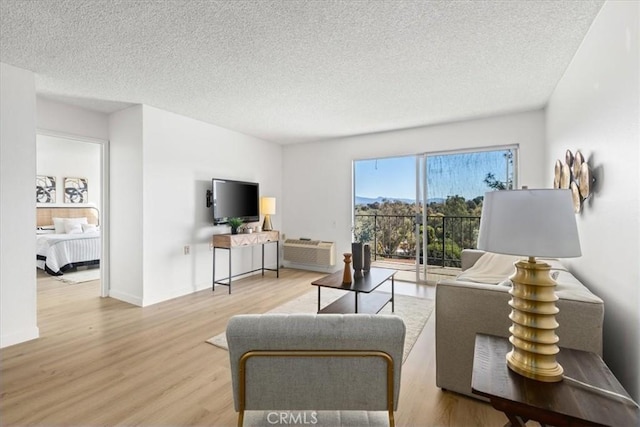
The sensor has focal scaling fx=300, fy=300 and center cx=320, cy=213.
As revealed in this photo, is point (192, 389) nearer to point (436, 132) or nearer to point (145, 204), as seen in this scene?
point (145, 204)

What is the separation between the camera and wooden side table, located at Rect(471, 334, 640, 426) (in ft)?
3.21

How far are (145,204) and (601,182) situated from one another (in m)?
4.24

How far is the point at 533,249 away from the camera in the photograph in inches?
44.0

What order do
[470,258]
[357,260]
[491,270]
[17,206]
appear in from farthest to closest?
[470,258] → [357,260] → [491,270] → [17,206]

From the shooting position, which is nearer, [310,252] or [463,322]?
[463,322]

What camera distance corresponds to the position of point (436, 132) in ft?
14.8

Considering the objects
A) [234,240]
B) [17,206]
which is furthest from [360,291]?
[17,206]

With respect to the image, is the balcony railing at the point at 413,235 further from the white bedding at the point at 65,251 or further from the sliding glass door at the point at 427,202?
the white bedding at the point at 65,251

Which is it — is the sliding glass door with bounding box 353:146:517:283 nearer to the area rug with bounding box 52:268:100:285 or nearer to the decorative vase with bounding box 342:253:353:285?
the decorative vase with bounding box 342:253:353:285

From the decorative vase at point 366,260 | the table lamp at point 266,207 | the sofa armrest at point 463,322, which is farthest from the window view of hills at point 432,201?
the sofa armrest at point 463,322

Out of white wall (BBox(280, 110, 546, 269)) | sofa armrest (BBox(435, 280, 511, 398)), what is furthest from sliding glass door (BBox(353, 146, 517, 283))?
sofa armrest (BBox(435, 280, 511, 398))

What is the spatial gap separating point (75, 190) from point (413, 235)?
7.48m

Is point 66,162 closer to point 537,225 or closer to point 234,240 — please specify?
point 234,240

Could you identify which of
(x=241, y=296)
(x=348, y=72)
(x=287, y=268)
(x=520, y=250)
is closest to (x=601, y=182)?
(x=520, y=250)
